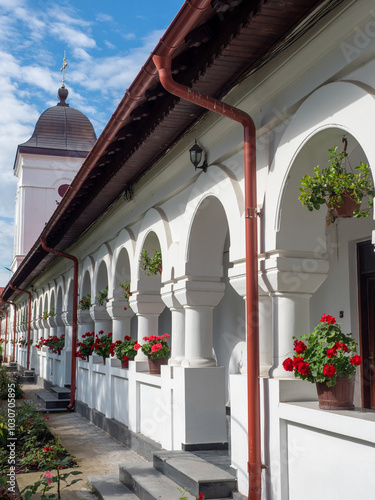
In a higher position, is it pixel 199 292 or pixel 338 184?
pixel 338 184

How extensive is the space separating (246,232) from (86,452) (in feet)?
17.8

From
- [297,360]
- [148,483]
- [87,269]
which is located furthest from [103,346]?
[297,360]

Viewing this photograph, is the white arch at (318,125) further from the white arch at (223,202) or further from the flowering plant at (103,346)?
the flowering plant at (103,346)

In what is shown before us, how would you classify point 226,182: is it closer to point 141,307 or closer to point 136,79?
point 136,79

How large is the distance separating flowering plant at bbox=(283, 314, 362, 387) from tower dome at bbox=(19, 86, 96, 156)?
97.6ft

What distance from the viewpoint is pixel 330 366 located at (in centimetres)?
452

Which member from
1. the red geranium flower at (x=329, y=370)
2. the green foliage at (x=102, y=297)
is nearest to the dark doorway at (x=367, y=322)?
the red geranium flower at (x=329, y=370)

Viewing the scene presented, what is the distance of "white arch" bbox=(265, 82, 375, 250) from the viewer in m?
4.20

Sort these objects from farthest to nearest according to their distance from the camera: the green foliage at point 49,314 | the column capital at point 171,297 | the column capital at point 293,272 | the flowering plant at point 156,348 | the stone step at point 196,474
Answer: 1. the green foliage at point 49,314
2. the flowering plant at point 156,348
3. the column capital at point 171,297
4. the stone step at point 196,474
5. the column capital at point 293,272

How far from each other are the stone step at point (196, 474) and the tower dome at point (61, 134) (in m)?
28.0

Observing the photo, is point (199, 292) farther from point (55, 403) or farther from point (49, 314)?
point (49, 314)

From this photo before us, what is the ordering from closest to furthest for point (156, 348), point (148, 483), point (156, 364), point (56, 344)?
point (148, 483) → point (156, 348) → point (156, 364) → point (56, 344)

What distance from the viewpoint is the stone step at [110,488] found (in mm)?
6621

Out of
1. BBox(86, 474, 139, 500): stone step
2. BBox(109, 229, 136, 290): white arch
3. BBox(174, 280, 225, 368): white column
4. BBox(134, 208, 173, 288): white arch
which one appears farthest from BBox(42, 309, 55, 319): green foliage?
BBox(174, 280, 225, 368): white column
